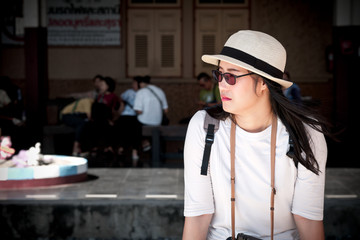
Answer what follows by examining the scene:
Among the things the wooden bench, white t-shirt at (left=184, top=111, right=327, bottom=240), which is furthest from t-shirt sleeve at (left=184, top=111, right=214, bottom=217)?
the wooden bench

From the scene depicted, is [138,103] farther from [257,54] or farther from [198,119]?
[257,54]

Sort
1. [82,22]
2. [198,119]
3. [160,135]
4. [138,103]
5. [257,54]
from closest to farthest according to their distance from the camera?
[257,54]
[198,119]
[160,135]
[138,103]
[82,22]

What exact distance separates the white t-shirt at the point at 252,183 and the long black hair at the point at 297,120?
29mm

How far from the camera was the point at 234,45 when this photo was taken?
7.54 feet

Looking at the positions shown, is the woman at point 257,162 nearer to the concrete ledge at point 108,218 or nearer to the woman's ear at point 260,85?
the woman's ear at point 260,85

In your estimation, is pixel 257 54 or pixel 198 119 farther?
pixel 198 119

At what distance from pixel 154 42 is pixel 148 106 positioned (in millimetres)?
3822

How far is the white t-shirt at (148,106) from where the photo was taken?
895 cm

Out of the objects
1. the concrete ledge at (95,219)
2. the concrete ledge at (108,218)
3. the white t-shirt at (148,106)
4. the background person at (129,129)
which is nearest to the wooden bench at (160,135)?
the white t-shirt at (148,106)

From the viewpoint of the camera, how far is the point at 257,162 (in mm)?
2301

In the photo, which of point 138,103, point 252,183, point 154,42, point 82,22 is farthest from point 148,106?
point 252,183

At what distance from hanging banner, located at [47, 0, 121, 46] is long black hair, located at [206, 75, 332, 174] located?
10.2m

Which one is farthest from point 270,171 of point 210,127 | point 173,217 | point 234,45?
point 173,217

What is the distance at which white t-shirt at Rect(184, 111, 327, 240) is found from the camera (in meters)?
2.29
